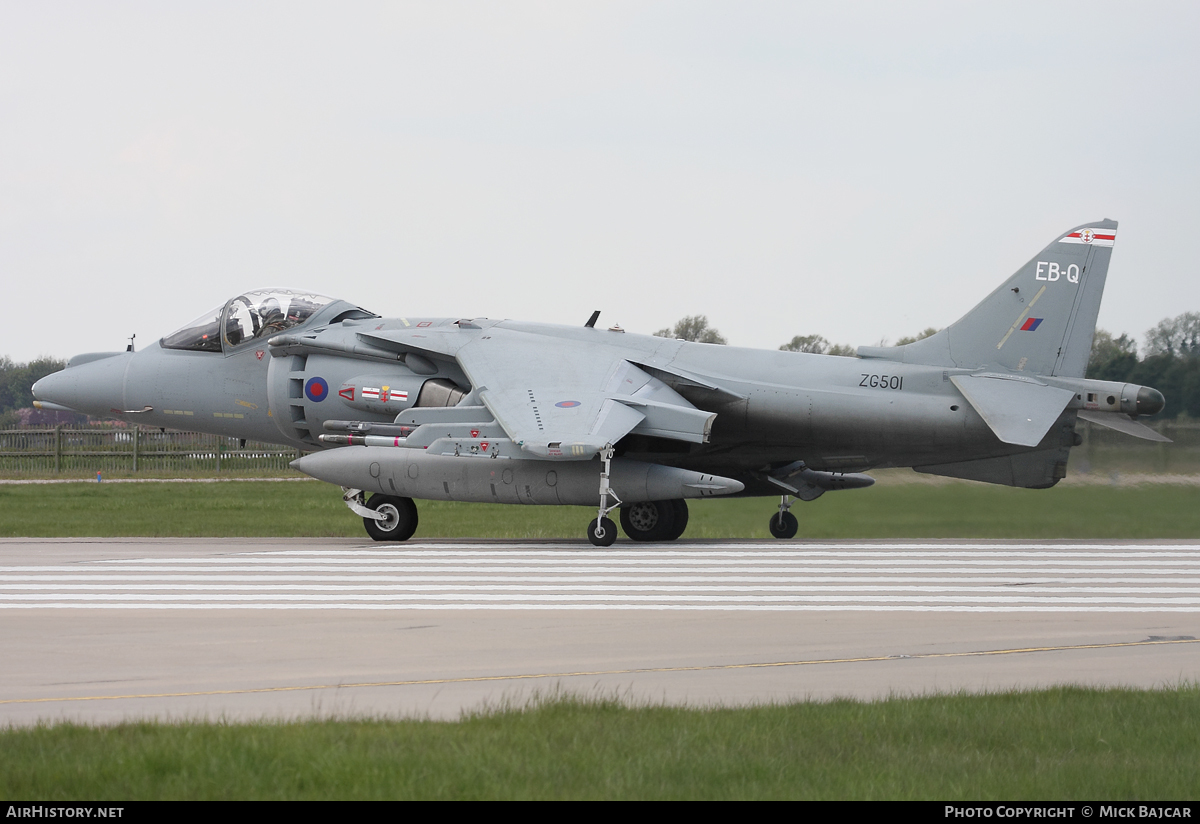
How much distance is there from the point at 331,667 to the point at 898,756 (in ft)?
11.7

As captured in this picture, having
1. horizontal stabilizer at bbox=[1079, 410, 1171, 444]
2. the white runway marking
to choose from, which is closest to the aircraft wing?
the white runway marking

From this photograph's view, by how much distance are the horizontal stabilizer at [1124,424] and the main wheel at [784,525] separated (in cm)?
416

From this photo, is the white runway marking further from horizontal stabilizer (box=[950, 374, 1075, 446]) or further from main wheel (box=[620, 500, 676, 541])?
main wheel (box=[620, 500, 676, 541])

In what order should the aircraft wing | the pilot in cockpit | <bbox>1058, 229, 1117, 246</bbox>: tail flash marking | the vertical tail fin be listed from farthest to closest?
the pilot in cockpit
<bbox>1058, 229, 1117, 246</bbox>: tail flash marking
the vertical tail fin
the aircraft wing

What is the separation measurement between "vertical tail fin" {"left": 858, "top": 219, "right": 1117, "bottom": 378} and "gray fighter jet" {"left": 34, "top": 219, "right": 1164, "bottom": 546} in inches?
1.1

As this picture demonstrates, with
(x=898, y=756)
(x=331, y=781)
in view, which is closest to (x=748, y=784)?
(x=898, y=756)

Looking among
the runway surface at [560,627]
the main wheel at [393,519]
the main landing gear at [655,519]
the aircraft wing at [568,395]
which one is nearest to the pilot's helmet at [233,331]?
the main wheel at [393,519]

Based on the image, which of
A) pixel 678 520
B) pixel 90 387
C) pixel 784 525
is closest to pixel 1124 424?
pixel 784 525

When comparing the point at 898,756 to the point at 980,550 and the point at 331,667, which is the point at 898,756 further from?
the point at 980,550

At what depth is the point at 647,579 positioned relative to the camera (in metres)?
12.7

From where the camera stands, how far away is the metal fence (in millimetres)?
47344

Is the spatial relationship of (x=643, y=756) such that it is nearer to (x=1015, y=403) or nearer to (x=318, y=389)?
(x=1015, y=403)

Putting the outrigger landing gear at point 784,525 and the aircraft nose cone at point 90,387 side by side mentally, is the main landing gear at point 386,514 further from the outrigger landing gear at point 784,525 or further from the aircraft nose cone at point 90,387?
the outrigger landing gear at point 784,525

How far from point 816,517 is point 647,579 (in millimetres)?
6467
